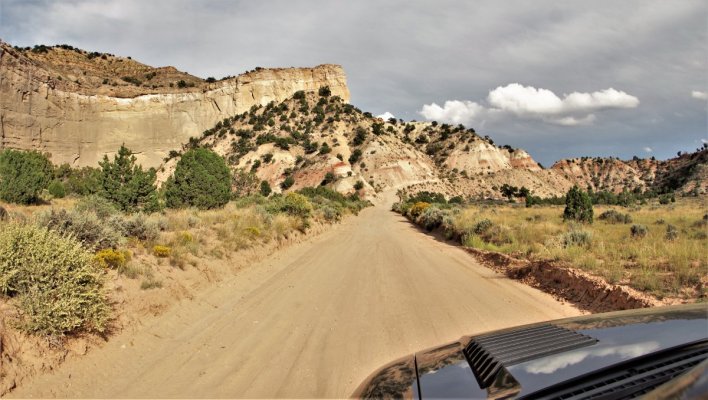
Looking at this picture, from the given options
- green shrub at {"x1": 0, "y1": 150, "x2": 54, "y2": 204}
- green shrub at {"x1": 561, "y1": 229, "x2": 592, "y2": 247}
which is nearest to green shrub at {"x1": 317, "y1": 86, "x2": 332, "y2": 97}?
green shrub at {"x1": 0, "y1": 150, "x2": 54, "y2": 204}

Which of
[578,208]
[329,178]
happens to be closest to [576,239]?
[578,208]

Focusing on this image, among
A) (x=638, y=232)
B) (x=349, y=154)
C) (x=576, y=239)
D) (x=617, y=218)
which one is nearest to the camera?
(x=576, y=239)

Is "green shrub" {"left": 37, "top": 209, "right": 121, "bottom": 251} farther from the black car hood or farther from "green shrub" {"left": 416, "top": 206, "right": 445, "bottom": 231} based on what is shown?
"green shrub" {"left": 416, "top": 206, "right": 445, "bottom": 231}

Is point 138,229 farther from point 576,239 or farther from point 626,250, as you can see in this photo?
point 626,250

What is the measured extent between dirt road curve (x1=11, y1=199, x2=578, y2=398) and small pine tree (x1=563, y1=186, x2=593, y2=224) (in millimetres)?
12445

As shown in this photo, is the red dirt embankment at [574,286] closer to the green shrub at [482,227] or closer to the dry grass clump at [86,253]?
the green shrub at [482,227]

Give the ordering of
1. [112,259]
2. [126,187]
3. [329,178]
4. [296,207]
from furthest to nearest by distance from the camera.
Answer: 1. [329,178]
2. [296,207]
3. [126,187]
4. [112,259]

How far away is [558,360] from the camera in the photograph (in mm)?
2178

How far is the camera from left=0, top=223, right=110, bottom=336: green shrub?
570cm

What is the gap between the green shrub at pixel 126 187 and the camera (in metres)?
22.4

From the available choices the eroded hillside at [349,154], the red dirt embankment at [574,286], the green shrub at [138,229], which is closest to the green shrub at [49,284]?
the green shrub at [138,229]

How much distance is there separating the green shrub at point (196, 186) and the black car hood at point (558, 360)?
26.6m

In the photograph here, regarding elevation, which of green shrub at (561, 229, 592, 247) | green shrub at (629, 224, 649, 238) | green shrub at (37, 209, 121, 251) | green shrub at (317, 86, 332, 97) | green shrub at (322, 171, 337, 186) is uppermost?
green shrub at (317, 86, 332, 97)

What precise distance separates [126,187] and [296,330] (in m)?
20.0
